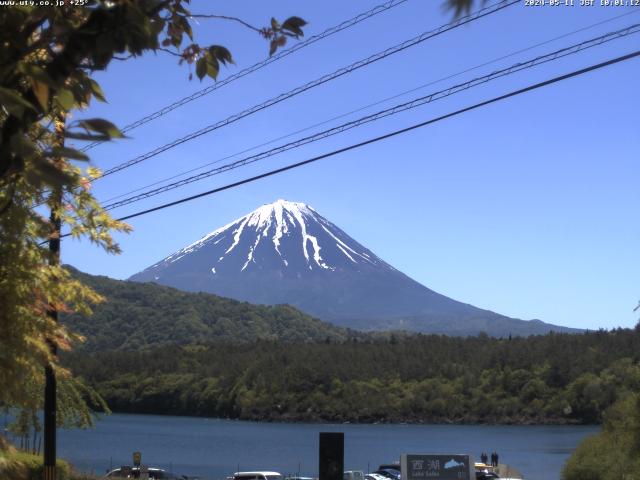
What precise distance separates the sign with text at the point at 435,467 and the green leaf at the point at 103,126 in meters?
16.7

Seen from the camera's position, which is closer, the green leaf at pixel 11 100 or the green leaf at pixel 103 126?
the green leaf at pixel 11 100

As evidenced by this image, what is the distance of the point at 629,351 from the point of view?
120 m

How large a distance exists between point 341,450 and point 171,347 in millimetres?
139614

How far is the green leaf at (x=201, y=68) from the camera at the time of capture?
4.98 metres

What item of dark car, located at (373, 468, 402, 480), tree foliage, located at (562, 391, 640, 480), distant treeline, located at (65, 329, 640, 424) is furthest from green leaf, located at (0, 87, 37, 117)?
distant treeline, located at (65, 329, 640, 424)

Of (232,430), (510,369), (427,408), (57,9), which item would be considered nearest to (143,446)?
(232,430)

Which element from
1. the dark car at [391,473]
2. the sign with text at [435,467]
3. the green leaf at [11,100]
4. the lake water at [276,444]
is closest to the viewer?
the green leaf at [11,100]

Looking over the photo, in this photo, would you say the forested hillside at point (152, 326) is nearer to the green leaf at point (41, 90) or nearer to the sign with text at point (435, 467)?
the sign with text at point (435, 467)

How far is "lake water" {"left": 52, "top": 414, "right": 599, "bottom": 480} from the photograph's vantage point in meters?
61.5

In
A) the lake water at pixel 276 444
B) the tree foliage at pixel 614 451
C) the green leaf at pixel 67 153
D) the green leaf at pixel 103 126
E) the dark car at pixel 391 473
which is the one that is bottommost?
the lake water at pixel 276 444

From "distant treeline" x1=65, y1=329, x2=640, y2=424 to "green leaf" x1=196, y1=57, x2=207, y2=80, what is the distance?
110583 mm

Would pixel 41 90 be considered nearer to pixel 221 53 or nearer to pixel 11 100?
pixel 11 100

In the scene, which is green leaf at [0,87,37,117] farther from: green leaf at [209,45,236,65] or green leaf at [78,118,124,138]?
green leaf at [209,45,236,65]

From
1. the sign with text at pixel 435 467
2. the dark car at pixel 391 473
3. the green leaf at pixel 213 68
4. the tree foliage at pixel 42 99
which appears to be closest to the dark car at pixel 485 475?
the dark car at pixel 391 473
